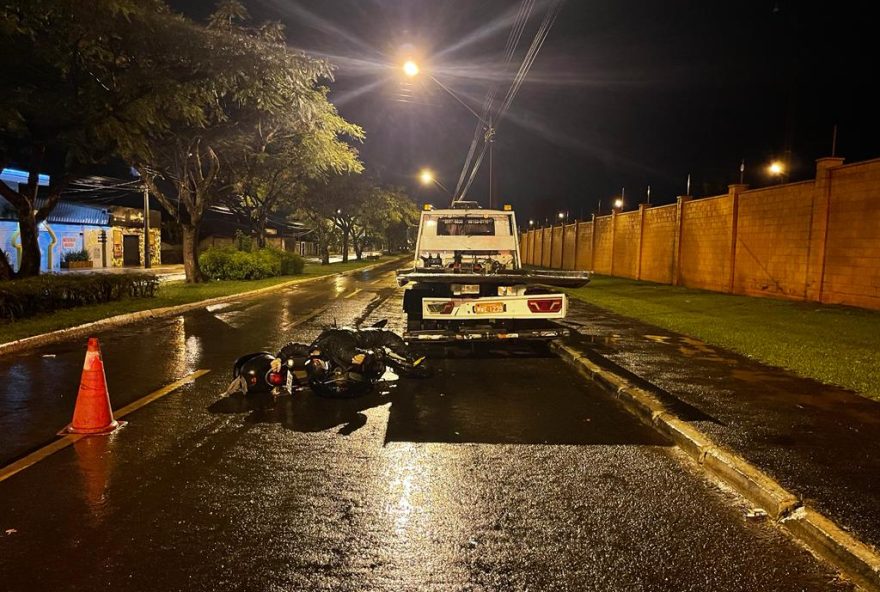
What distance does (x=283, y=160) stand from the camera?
2673 centimetres

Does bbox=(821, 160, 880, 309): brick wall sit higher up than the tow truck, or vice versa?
bbox=(821, 160, 880, 309): brick wall

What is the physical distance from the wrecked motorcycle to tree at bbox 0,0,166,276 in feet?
27.4

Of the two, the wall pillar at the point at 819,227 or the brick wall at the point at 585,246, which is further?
the brick wall at the point at 585,246

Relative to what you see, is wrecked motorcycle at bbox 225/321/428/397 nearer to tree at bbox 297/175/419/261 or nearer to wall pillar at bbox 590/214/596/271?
wall pillar at bbox 590/214/596/271

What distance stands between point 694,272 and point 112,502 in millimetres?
20340

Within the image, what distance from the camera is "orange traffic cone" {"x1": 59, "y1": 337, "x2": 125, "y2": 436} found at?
5918mm

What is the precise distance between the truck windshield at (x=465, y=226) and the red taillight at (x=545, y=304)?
4.14m

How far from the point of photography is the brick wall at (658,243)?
23.5 meters

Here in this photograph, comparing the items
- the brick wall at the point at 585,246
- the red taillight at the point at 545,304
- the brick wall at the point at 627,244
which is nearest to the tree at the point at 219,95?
the red taillight at the point at 545,304

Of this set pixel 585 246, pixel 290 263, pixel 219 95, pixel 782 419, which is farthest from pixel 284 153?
pixel 782 419

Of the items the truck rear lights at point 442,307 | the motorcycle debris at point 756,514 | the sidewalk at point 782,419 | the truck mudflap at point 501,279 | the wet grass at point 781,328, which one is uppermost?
the truck mudflap at point 501,279

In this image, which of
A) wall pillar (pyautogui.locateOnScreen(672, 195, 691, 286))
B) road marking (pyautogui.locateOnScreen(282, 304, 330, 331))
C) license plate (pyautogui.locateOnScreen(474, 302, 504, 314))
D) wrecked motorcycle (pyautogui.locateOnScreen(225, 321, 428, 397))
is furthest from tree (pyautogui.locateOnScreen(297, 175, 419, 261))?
wrecked motorcycle (pyautogui.locateOnScreen(225, 321, 428, 397))

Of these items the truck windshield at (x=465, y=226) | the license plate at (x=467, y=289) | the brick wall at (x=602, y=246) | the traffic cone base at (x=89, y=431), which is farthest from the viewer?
the brick wall at (x=602, y=246)

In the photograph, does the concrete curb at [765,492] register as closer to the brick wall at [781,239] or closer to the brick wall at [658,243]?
the brick wall at [781,239]
